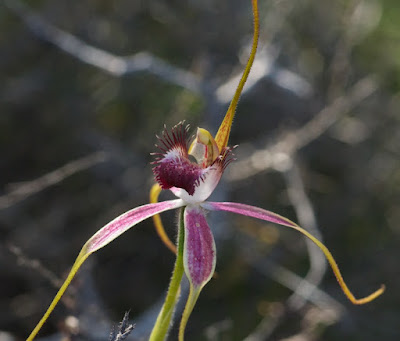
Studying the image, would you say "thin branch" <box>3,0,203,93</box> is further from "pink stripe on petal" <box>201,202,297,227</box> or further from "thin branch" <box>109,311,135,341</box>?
"thin branch" <box>109,311,135,341</box>

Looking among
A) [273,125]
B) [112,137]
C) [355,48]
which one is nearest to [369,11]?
[355,48]

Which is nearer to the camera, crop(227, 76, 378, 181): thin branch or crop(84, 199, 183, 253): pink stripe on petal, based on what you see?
crop(84, 199, 183, 253): pink stripe on petal

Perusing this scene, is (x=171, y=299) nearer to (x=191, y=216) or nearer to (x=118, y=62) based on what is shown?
(x=191, y=216)

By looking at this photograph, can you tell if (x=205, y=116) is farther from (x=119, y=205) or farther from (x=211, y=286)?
(x=211, y=286)

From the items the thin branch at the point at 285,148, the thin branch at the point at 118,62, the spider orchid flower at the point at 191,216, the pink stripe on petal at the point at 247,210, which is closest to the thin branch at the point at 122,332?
the spider orchid flower at the point at 191,216

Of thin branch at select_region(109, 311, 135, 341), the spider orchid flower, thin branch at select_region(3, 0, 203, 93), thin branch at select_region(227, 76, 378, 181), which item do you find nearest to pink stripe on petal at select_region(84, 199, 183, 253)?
the spider orchid flower

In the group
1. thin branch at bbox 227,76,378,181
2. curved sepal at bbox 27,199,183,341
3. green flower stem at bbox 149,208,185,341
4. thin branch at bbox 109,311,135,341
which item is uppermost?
thin branch at bbox 227,76,378,181
